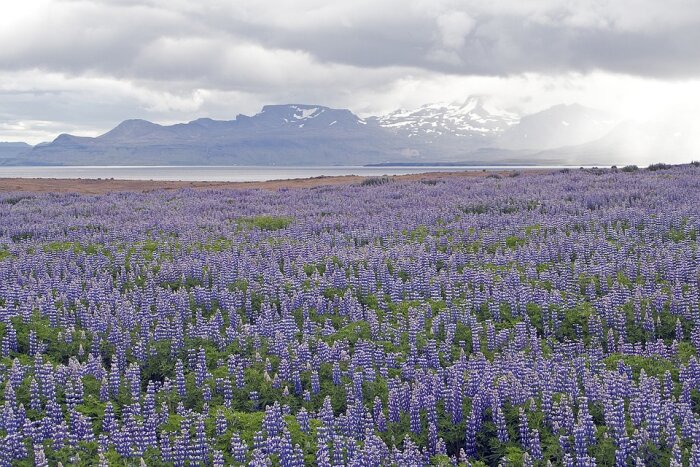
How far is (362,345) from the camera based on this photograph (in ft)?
32.7

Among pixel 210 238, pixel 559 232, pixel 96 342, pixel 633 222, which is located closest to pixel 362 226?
pixel 210 238

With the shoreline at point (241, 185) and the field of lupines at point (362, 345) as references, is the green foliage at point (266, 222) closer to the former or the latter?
the field of lupines at point (362, 345)

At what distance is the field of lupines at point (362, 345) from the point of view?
7.30 meters

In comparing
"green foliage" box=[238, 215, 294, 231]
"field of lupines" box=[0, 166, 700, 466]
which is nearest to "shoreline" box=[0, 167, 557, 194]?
"green foliage" box=[238, 215, 294, 231]

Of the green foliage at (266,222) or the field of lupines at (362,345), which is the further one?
the green foliage at (266,222)

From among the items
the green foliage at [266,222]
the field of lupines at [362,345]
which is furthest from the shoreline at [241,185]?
the field of lupines at [362,345]

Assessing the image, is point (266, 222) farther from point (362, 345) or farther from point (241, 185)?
point (241, 185)

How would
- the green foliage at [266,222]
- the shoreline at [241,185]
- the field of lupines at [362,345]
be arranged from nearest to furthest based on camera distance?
the field of lupines at [362,345], the green foliage at [266,222], the shoreline at [241,185]

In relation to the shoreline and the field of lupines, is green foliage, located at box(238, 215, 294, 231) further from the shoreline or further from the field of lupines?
the shoreline

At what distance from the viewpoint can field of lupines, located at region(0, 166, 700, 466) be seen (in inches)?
287

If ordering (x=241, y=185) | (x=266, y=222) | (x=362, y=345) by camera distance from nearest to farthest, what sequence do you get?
(x=362, y=345) → (x=266, y=222) → (x=241, y=185)

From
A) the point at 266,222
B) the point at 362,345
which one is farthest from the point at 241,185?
the point at 362,345

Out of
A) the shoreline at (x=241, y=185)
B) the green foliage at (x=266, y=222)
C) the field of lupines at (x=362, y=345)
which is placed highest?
the shoreline at (x=241, y=185)

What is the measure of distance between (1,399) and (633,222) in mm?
16343
